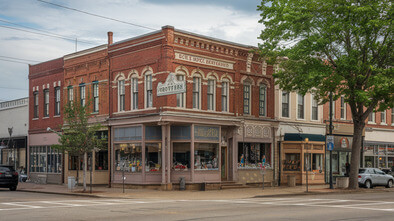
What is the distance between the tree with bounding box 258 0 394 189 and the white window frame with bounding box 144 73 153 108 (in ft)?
24.0

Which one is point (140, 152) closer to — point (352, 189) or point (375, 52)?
point (352, 189)

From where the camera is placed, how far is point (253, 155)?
115 ft


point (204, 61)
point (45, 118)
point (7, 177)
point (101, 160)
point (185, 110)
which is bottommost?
point (7, 177)

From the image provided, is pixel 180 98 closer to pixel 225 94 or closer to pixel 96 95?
pixel 225 94

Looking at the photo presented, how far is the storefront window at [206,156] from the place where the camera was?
30.9 metres

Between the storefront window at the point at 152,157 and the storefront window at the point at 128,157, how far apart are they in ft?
1.88

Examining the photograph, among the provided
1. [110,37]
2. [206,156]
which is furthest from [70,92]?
A: [206,156]

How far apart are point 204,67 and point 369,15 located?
405 inches

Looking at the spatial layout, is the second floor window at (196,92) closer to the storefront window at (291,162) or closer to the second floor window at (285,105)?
the second floor window at (285,105)

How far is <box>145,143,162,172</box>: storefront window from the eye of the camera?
30812 mm

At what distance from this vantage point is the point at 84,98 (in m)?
36.3

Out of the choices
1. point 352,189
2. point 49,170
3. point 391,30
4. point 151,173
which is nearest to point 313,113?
point 352,189

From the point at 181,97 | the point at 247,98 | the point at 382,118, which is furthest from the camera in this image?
the point at 382,118

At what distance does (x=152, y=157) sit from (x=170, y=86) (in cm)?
508
